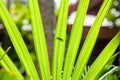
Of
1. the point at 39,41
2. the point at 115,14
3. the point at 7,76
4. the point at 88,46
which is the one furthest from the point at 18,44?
the point at 115,14

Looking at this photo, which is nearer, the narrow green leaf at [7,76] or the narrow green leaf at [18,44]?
the narrow green leaf at [7,76]

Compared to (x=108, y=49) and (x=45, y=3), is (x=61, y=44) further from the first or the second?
(x=45, y=3)

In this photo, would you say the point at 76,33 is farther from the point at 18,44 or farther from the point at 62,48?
the point at 18,44

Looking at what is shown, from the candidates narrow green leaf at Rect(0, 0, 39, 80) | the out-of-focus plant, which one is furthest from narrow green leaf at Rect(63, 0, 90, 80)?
the out-of-focus plant

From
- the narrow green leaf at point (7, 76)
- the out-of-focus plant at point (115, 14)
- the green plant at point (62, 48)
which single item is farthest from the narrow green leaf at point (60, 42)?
the out-of-focus plant at point (115, 14)

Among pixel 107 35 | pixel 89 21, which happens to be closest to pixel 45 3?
pixel 107 35

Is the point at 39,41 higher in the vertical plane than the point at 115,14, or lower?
higher

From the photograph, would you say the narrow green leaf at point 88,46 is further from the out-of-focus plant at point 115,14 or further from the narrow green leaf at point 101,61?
the out-of-focus plant at point 115,14
